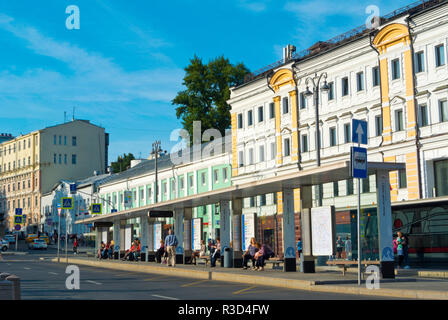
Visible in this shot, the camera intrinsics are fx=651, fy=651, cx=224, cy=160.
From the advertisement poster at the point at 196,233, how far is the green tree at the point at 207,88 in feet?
103

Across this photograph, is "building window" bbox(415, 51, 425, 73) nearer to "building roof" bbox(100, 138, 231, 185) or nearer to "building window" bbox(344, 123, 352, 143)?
"building window" bbox(344, 123, 352, 143)

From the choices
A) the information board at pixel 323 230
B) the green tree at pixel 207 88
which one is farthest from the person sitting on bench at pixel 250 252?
the green tree at pixel 207 88

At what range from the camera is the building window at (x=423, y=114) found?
37094 millimetres

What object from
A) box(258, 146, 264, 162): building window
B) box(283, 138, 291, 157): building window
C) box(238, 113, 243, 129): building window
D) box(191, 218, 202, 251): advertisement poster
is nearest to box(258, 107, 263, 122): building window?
box(258, 146, 264, 162): building window

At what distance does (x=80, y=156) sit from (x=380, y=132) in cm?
7945

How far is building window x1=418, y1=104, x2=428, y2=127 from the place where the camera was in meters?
37.1

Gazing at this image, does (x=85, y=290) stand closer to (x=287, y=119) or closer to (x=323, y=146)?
(x=323, y=146)

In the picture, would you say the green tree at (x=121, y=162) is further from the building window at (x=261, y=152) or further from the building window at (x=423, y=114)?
the building window at (x=423, y=114)

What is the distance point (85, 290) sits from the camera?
18.5 m

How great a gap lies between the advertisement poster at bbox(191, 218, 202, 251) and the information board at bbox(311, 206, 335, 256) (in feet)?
37.9

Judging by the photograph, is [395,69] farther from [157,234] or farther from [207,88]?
[207,88]

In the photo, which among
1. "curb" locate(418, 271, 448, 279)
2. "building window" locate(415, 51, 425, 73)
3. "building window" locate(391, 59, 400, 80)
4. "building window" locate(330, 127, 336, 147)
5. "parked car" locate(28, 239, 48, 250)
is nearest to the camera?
"curb" locate(418, 271, 448, 279)

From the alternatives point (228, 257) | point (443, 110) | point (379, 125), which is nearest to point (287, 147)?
point (379, 125)
